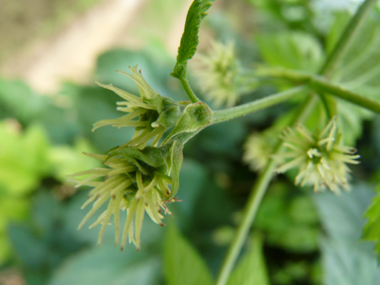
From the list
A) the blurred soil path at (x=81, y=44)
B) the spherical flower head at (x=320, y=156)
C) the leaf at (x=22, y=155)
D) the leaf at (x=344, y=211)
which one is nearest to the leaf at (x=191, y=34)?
the spherical flower head at (x=320, y=156)

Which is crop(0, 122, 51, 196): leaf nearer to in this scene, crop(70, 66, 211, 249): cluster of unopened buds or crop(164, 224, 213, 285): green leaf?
crop(164, 224, 213, 285): green leaf

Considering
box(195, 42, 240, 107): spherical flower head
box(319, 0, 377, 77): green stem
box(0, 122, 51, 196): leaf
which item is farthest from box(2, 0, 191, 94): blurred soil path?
A: box(319, 0, 377, 77): green stem

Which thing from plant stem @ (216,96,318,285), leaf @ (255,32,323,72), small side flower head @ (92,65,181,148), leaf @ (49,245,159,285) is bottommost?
leaf @ (49,245,159,285)

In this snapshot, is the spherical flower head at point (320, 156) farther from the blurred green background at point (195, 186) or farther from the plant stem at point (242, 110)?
the blurred green background at point (195, 186)

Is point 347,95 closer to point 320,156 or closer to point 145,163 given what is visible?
point 320,156

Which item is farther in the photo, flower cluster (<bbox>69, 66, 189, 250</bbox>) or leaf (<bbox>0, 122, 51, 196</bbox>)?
leaf (<bbox>0, 122, 51, 196</bbox>)

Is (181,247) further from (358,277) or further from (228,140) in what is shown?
(228,140)
